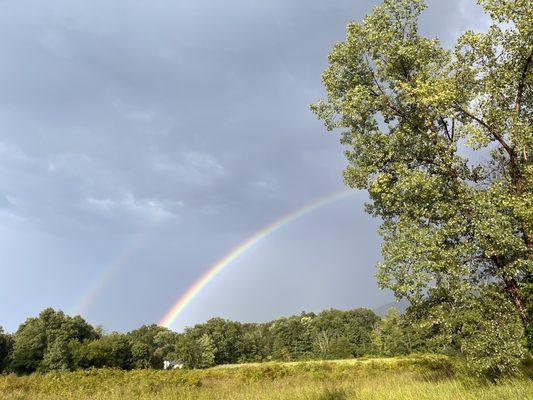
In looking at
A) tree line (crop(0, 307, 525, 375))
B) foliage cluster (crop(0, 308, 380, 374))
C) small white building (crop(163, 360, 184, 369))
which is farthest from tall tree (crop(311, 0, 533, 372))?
small white building (crop(163, 360, 184, 369))

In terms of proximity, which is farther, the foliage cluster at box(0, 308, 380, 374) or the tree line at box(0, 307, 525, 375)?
the foliage cluster at box(0, 308, 380, 374)

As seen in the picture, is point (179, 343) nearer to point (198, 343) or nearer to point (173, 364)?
point (173, 364)

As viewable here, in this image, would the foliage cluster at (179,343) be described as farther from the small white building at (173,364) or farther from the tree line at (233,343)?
the small white building at (173,364)

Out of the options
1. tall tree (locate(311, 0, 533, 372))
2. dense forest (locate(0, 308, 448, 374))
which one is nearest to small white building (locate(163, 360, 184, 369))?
dense forest (locate(0, 308, 448, 374))

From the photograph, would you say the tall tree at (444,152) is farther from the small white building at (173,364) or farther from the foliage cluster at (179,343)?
the small white building at (173,364)

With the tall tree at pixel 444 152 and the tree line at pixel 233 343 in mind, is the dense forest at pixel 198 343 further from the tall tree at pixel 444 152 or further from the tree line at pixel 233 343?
the tall tree at pixel 444 152

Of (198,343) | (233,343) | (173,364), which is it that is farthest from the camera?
(233,343)

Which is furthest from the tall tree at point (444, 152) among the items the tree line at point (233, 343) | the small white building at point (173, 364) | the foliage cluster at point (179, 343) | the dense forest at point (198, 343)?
the small white building at point (173, 364)

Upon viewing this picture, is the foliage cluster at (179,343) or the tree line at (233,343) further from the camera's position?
the foliage cluster at (179,343)

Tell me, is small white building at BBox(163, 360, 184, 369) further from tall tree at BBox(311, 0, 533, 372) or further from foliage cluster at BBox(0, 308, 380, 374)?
tall tree at BBox(311, 0, 533, 372)

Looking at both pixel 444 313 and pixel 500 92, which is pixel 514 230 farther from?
pixel 500 92

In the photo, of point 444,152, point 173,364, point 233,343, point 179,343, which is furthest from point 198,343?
point 444,152

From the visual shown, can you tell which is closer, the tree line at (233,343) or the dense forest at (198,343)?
the tree line at (233,343)

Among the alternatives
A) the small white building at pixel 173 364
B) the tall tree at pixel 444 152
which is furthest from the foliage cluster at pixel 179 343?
the tall tree at pixel 444 152
